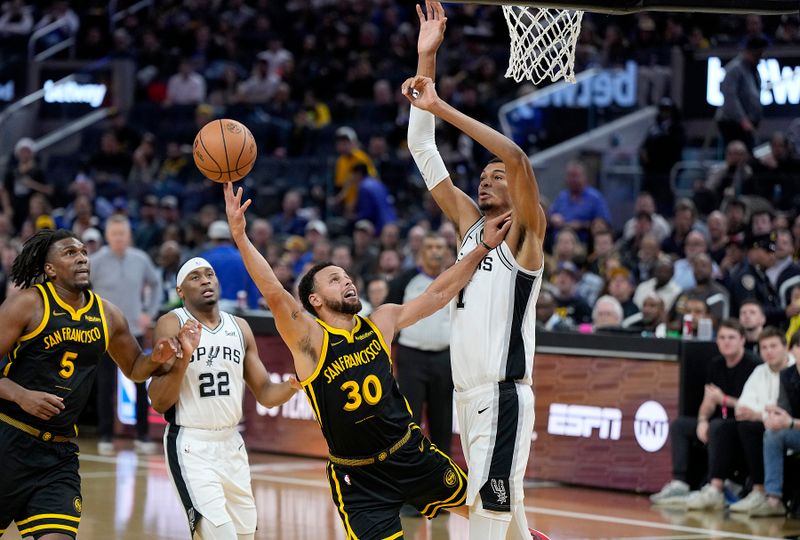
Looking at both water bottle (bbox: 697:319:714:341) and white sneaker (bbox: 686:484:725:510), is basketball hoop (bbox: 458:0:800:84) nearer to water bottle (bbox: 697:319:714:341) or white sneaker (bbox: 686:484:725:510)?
water bottle (bbox: 697:319:714:341)

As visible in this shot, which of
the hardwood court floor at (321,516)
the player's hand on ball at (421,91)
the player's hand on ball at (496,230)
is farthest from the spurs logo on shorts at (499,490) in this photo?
the hardwood court floor at (321,516)

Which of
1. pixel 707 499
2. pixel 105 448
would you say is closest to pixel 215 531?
pixel 707 499

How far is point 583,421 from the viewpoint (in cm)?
1228

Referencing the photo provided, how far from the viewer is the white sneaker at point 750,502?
10961 millimetres

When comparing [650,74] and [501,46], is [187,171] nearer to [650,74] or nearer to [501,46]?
[501,46]

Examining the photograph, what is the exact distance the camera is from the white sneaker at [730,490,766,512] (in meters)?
11.0

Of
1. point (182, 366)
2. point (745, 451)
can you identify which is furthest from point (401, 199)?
point (182, 366)

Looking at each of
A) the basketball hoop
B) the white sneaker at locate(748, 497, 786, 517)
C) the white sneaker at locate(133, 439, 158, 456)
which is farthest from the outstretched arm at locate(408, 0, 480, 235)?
the white sneaker at locate(133, 439, 158, 456)

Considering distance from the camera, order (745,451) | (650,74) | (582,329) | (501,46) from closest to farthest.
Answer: (745,451) < (582,329) < (650,74) < (501,46)

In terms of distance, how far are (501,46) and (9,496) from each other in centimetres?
1635

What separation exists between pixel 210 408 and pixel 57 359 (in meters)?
0.94

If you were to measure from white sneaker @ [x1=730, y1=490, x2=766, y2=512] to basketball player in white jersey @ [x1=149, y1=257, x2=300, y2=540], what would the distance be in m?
4.62

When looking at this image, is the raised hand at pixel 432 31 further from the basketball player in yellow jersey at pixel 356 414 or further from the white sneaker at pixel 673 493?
the white sneaker at pixel 673 493

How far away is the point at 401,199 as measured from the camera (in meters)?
19.0
